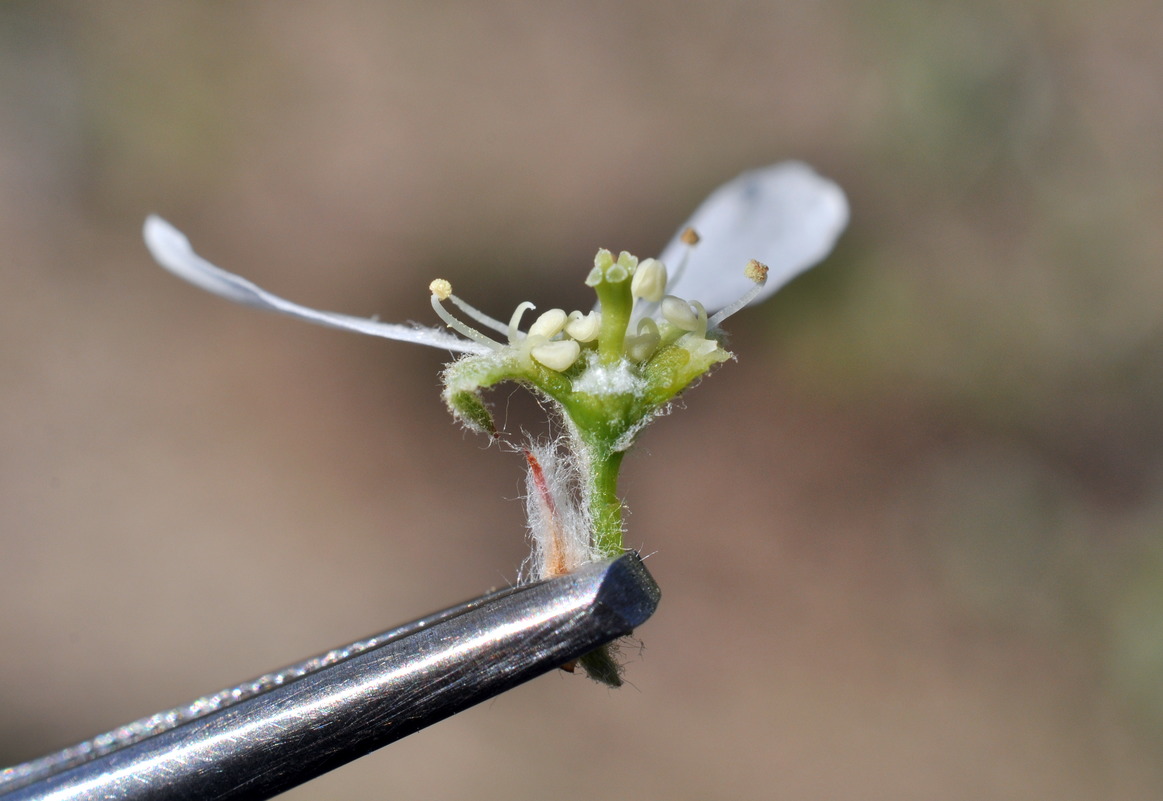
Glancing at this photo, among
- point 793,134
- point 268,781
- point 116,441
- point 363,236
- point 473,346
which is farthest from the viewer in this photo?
point 793,134

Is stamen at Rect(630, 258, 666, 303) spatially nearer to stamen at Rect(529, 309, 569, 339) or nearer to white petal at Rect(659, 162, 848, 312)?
stamen at Rect(529, 309, 569, 339)

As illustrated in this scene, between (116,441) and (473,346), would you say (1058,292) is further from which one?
(116,441)

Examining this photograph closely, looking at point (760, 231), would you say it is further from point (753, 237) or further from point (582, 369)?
point (582, 369)

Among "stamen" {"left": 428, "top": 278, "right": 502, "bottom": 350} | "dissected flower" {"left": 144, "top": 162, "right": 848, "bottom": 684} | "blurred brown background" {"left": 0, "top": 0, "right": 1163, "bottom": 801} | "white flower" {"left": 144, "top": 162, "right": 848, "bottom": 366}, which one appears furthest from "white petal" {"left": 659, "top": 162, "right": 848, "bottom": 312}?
"blurred brown background" {"left": 0, "top": 0, "right": 1163, "bottom": 801}

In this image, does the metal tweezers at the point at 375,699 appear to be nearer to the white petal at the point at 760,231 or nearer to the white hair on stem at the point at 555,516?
the white hair on stem at the point at 555,516

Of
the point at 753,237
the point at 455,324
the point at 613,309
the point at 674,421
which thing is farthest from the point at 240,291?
the point at 674,421

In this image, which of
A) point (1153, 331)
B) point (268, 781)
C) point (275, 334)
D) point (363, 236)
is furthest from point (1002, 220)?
point (268, 781)
